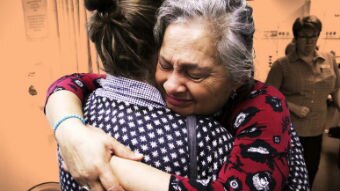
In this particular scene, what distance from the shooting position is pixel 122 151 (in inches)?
28.5

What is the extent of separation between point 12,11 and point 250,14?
246 cm

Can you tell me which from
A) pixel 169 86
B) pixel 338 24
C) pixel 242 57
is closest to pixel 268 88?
pixel 242 57

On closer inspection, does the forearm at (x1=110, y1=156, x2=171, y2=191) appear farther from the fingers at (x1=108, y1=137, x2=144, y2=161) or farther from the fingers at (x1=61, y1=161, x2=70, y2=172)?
the fingers at (x1=61, y1=161, x2=70, y2=172)

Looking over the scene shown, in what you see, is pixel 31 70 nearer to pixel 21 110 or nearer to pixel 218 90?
pixel 21 110

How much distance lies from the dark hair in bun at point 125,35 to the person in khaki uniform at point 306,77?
6.08ft

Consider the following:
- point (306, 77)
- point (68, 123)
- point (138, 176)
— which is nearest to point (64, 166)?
point (68, 123)

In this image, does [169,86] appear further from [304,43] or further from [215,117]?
[304,43]

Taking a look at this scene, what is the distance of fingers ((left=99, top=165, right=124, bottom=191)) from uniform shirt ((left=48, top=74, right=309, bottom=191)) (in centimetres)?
12

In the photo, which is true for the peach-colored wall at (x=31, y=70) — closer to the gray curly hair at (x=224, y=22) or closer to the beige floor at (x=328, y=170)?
the beige floor at (x=328, y=170)

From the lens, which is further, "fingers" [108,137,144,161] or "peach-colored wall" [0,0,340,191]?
"peach-colored wall" [0,0,340,191]

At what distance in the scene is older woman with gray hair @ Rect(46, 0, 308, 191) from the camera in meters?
0.71

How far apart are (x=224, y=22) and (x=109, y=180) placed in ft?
1.44

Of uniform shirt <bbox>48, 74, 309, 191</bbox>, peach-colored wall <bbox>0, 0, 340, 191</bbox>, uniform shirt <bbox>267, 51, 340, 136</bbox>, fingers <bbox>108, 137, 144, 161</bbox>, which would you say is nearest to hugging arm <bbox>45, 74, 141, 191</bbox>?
fingers <bbox>108, 137, 144, 161</bbox>

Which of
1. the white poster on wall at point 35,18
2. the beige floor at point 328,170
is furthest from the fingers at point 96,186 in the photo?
the beige floor at point 328,170
